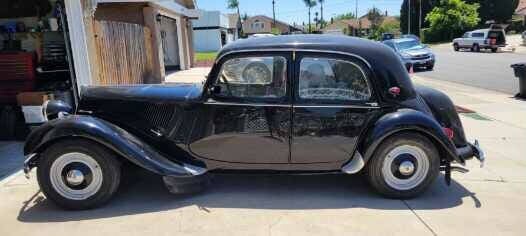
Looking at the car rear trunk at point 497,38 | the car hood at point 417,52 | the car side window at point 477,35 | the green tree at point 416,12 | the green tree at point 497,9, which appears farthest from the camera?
the green tree at point 416,12

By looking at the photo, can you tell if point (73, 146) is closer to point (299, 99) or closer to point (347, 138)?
point (299, 99)

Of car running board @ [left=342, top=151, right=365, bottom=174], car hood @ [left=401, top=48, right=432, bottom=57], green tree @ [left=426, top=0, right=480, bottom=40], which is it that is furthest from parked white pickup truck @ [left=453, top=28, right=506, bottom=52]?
car running board @ [left=342, top=151, right=365, bottom=174]

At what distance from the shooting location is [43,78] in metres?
8.80

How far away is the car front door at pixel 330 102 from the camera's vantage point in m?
4.55

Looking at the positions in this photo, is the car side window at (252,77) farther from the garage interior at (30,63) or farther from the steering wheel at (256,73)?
the garage interior at (30,63)

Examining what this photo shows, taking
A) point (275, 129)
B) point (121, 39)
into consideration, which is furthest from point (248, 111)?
point (121, 39)

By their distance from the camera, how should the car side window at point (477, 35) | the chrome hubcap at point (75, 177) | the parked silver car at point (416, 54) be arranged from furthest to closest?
the car side window at point (477, 35) < the parked silver car at point (416, 54) < the chrome hubcap at point (75, 177)

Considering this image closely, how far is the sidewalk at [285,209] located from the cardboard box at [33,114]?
6.57 feet

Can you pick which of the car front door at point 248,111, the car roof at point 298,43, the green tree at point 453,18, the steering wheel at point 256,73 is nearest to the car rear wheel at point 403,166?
the car front door at point 248,111

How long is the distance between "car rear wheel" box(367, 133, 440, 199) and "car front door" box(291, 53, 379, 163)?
1.02 ft

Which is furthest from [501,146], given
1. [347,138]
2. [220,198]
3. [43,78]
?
[43,78]

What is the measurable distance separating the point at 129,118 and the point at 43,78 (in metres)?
5.00

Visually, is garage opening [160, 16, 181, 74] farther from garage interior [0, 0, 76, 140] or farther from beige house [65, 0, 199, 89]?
garage interior [0, 0, 76, 140]

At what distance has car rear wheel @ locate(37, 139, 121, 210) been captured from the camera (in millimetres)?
4402
